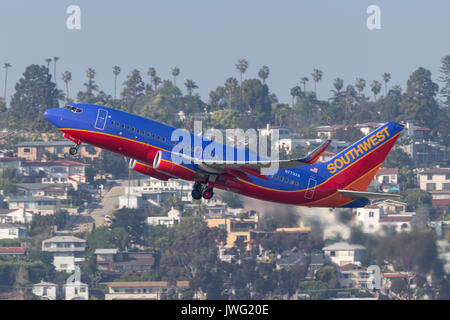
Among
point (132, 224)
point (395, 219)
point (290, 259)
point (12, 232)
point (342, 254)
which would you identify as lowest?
point (290, 259)

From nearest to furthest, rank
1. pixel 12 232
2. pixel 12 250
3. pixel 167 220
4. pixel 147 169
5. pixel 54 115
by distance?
1. pixel 54 115
2. pixel 147 169
3. pixel 12 250
4. pixel 12 232
5. pixel 167 220

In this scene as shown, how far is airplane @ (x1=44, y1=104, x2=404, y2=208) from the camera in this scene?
7106 cm

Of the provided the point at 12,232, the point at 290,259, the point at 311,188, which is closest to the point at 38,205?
the point at 12,232

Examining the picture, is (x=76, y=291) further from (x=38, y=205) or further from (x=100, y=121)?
(x=100, y=121)

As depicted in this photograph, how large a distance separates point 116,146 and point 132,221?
10049 centimetres

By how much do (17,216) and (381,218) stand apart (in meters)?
→ 74.8

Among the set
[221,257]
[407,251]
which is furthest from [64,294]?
[407,251]

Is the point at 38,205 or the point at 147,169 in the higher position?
the point at 38,205

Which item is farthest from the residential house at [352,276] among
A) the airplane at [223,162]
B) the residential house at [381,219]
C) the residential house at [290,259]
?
A: the airplane at [223,162]

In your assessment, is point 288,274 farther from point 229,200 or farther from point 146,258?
point 146,258

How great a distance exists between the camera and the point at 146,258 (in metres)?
156

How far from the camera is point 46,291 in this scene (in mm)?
143625

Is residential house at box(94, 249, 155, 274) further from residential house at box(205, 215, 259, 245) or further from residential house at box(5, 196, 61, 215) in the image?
residential house at box(5, 196, 61, 215)

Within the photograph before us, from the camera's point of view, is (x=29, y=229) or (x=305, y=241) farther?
(x=29, y=229)
